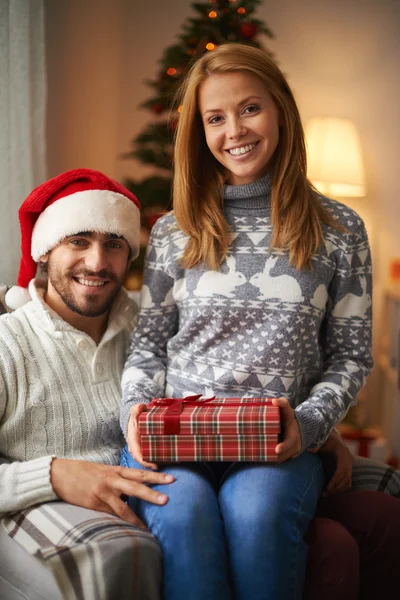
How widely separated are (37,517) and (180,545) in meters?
0.28

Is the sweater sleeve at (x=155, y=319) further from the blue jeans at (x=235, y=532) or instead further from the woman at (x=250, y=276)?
the blue jeans at (x=235, y=532)

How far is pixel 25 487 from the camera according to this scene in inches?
48.3

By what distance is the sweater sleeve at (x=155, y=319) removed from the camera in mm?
1522

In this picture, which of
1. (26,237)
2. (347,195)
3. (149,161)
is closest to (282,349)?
(26,237)

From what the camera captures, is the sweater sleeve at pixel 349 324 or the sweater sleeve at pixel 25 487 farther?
the sweater sleeve at pixel 349 324

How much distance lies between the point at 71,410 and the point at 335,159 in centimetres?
212

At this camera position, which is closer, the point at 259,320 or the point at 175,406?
the point at 175,406

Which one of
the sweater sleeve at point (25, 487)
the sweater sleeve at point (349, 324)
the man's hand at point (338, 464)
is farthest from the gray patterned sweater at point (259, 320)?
the sweater sleeve at point (25, 487)

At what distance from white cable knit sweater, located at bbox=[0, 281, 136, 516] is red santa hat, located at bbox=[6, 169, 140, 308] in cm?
8

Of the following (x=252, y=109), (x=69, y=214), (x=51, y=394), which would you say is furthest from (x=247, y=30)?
(x=51, y=394)

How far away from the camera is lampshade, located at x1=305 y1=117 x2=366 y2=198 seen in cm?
307

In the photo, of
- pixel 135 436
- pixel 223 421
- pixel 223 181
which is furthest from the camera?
pixel 223 181

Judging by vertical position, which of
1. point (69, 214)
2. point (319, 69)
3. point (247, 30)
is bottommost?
point (69, 214)

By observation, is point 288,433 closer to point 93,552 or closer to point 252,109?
point 93,552
